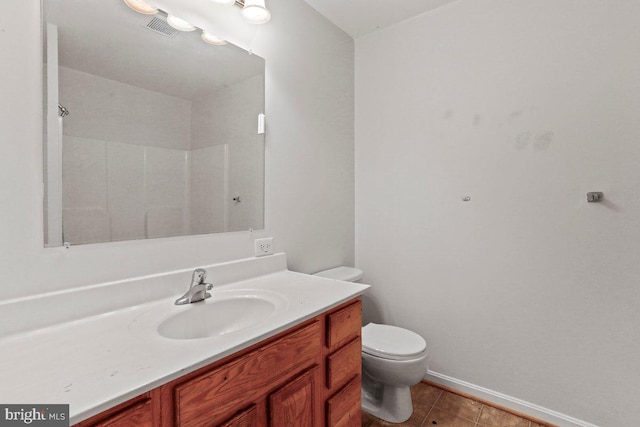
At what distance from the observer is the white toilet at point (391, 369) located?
156 cm

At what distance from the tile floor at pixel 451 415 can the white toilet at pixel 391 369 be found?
0.19 feet

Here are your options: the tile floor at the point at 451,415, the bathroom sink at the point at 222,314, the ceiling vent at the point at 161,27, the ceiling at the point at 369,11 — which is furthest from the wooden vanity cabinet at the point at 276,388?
the ceiling at the point at 369,11

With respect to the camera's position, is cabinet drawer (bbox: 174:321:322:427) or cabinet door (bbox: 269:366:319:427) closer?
cabinet drawer (bbox: 174:321:322:427)

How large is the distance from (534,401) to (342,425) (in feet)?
3.92

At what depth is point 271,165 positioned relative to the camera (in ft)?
5.44

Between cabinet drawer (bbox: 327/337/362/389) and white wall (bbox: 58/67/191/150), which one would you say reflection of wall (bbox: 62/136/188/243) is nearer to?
white wall (bbox: 58/67/191/150)

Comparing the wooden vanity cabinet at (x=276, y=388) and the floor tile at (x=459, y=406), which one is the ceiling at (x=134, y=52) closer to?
the wooden vanity cabinet at (x=276, y=388)

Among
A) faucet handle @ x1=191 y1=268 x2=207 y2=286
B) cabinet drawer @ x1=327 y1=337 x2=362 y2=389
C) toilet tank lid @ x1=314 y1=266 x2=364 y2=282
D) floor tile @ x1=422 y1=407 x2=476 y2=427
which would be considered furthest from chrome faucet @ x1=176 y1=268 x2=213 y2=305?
floor tile @ x1=422 y1=407 x2=476 y2=427

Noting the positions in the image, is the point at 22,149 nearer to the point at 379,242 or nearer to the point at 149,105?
the point at 149,105

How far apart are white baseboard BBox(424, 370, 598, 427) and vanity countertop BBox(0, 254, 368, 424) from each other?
1172 millimetres

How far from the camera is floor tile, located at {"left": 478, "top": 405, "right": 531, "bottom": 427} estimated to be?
5.35ft

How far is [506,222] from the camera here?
1740 mm

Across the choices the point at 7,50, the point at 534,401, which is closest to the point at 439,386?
the point at 534,401

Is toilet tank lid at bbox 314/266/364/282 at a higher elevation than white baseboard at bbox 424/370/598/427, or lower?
higher
